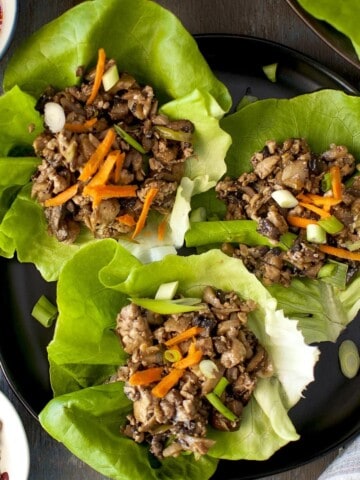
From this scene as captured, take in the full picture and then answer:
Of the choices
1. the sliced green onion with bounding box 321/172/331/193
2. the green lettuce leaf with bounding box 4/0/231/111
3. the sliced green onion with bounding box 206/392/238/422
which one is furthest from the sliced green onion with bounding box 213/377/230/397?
the green lettuce leaf with bounding box 4/0/231/111

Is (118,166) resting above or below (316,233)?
above

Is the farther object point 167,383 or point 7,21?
point 7,21

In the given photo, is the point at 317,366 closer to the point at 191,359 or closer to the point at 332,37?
the point at 191,359

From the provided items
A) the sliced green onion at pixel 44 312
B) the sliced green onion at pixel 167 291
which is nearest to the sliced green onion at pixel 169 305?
the sliced green onion at pixel 167 291

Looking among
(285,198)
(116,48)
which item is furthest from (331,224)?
(116,48)

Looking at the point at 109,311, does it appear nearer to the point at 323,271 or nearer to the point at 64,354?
the point at 64,354

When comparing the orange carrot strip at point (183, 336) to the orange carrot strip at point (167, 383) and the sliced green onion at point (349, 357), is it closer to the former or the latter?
the orange carrot strip at point (167, 383)

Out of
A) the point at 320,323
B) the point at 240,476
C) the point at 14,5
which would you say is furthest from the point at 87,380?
the point at 14,5
